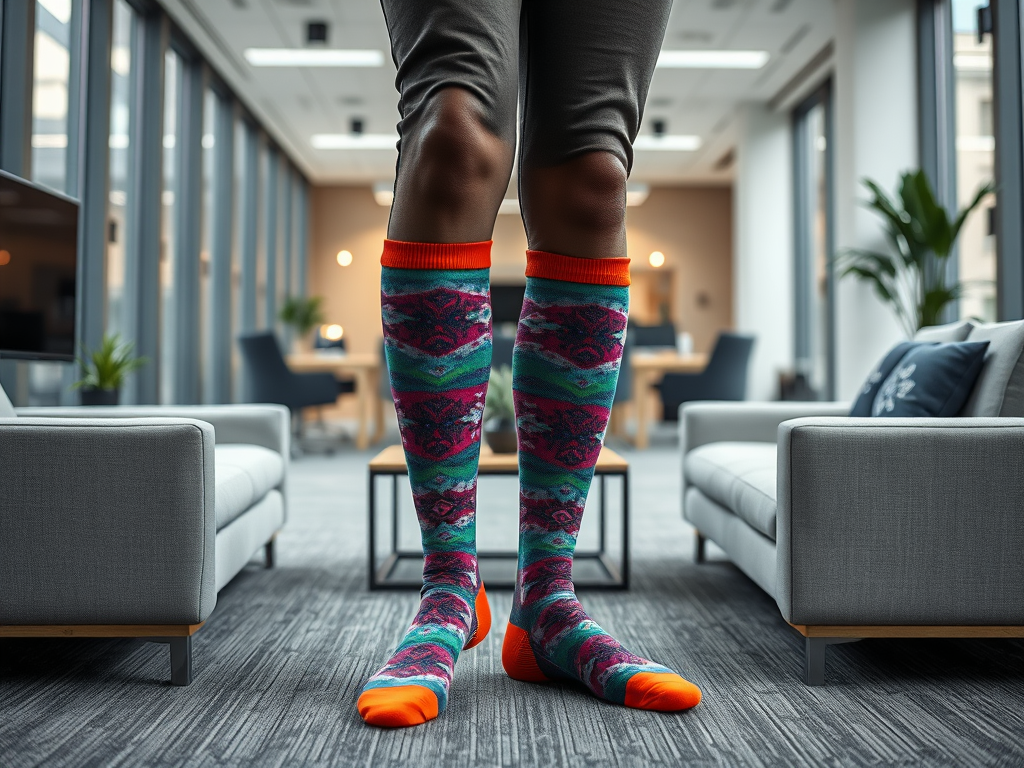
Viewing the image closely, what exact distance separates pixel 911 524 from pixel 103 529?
0.96m

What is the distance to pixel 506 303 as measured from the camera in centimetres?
587

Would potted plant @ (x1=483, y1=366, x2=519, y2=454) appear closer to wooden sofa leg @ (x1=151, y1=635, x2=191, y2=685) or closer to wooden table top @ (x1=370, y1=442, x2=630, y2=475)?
wooden table top @ (x1=370, y1=442, x2=630, y2=475)

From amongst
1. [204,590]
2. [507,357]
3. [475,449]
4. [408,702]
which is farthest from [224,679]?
[507,357]

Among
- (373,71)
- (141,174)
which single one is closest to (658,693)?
(141,174)

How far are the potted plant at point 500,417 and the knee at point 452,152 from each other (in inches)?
43.7

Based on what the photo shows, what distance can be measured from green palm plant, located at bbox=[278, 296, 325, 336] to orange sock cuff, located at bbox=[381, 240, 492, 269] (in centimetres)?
719

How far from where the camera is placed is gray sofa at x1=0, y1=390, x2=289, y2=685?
98 centimetres

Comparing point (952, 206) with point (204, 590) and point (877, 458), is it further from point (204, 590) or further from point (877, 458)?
point (204, 590)

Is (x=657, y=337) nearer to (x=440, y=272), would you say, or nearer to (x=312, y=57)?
(x=312, y=57)

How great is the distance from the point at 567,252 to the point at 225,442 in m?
1.14

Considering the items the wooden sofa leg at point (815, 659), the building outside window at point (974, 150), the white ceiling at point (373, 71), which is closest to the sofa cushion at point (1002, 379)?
the wooden sofa leg at point (815, 659)

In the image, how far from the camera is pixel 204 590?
1005 mm

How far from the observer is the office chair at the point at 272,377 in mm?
4891

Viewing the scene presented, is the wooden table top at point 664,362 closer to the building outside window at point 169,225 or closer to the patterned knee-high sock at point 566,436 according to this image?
the building outside window at point 169,225
